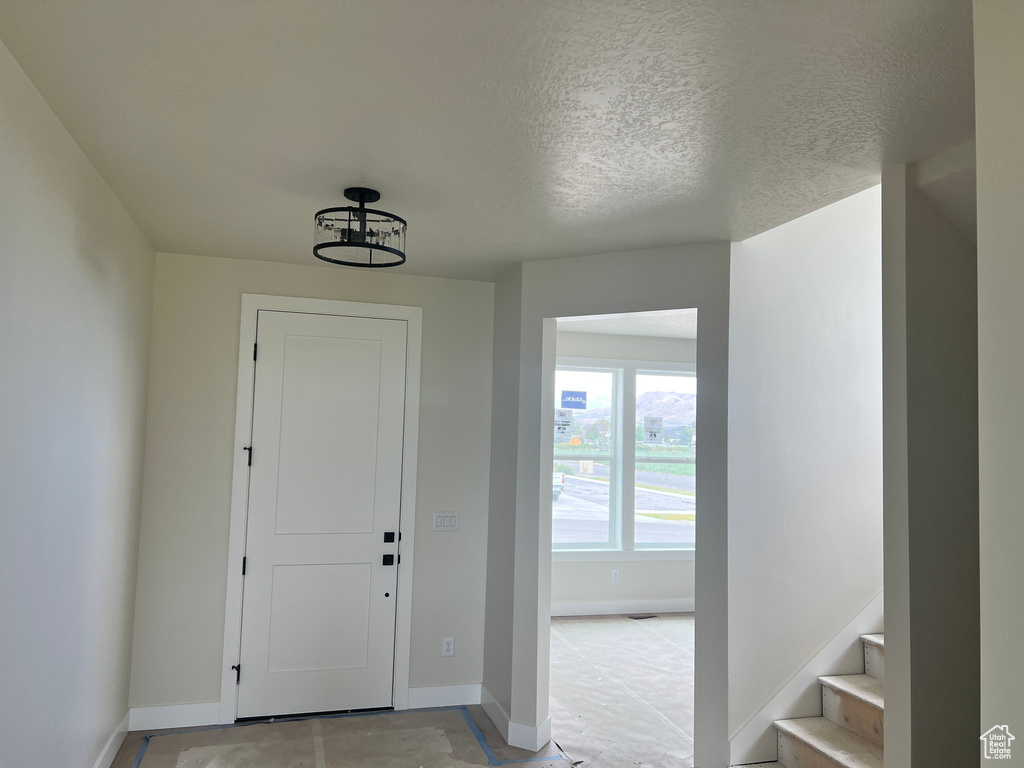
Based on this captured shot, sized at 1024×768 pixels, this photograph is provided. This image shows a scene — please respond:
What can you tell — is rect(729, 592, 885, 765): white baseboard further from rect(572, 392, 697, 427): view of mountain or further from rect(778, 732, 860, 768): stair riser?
rect(572, 392, 697, 427): view of mountain

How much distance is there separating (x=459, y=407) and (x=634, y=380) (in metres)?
2.75

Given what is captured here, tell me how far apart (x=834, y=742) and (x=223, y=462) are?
341cm

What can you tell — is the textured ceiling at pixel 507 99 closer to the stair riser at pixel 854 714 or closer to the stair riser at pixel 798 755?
the stair riser at pixel 854 714

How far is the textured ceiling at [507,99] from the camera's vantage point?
5.13 feet

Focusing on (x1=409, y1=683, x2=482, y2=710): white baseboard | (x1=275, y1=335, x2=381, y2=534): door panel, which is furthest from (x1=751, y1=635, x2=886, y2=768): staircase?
(x1=275, y1=335, x2=381, y2=534): door panel

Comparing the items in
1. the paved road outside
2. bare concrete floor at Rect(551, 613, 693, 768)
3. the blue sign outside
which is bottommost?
bare concrete floor at Rect(551, 613, 693, 768)

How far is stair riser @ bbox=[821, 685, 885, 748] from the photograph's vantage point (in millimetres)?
3047

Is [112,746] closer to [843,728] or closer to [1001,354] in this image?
[843,728]

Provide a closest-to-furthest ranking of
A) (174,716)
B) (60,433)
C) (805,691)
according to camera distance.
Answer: (60,433), (805,691), (174,716)

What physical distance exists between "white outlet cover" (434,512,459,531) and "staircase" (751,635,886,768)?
6.70 feet

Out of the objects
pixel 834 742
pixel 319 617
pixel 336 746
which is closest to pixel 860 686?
pixel 834 742

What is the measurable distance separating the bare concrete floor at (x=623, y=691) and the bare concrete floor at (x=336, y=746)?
0.31m

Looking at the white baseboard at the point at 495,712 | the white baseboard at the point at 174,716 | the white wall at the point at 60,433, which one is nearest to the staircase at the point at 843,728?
the white baseboard at the point at 495,712

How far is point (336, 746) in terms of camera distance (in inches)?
140
